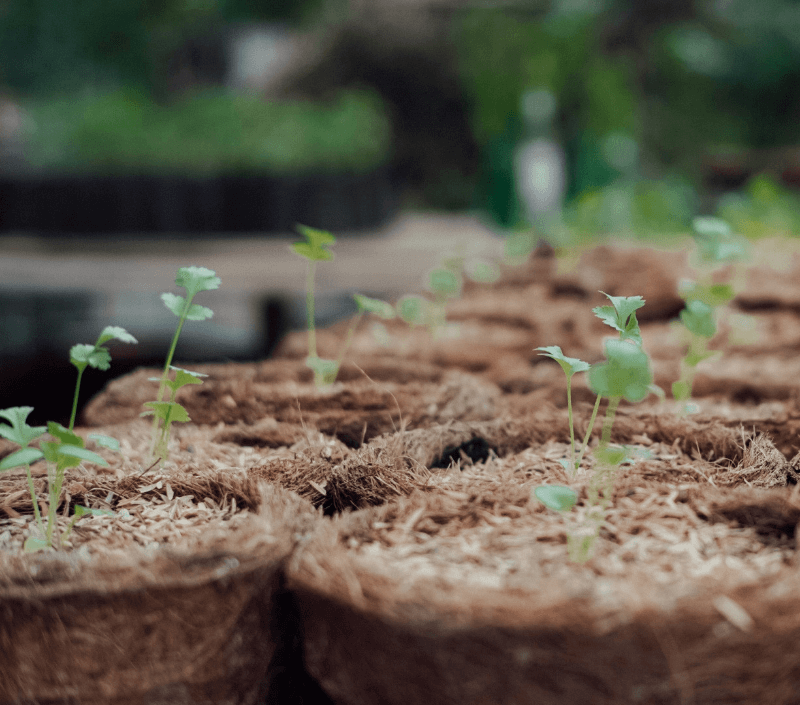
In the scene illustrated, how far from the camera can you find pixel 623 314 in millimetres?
699

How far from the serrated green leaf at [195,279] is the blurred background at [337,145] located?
4.98ft

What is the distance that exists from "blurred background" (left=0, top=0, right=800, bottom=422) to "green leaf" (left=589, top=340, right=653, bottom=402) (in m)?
1.92

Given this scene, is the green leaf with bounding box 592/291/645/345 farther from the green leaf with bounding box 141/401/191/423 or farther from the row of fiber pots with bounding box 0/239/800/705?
the green leaf with bounding box 141/401/191/423

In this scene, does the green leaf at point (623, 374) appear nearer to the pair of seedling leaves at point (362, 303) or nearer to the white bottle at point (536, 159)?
the pair of seedling leaves at point (362, 303)

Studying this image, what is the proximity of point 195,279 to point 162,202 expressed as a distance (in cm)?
344

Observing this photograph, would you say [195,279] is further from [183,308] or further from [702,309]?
[702,309]

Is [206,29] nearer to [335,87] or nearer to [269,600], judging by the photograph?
[335,87]

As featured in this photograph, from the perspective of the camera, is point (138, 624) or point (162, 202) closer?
point (138, 624)

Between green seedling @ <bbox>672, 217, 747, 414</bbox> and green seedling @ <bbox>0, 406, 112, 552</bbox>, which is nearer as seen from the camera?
green seedling @ <bbox>0, 406, 112, 552</bbox>

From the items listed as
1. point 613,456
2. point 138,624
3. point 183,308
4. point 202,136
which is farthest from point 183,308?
point 202,136

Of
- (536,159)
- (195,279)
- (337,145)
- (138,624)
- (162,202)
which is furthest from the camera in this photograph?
(536,159)

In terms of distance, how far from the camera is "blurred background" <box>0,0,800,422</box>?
9.37 feet

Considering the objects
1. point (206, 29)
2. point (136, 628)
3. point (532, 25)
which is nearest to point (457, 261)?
point (136, 628)

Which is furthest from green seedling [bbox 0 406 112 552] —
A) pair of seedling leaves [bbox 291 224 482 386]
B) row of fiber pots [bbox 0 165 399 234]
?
row of fiber pots [bbox 0 165 399 234]
